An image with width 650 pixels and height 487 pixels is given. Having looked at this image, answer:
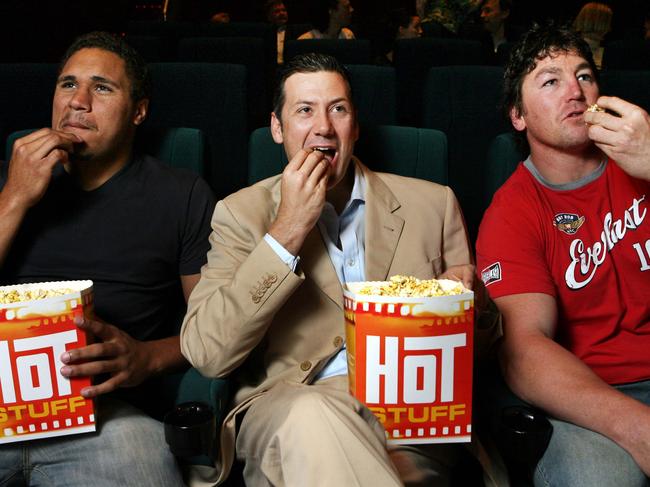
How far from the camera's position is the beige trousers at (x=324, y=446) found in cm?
108

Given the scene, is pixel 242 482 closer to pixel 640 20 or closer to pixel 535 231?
pixel 535 231

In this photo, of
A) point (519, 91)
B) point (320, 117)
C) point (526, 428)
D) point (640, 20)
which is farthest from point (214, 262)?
point (640, 20)

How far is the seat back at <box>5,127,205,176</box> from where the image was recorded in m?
1.83

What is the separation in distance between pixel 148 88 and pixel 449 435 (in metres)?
1.11

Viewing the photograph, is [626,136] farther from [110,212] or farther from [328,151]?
[110,212]

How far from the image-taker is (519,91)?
5.60 feet

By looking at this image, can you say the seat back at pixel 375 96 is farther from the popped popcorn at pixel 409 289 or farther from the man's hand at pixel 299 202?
the popped popcorn at pixel 409 289

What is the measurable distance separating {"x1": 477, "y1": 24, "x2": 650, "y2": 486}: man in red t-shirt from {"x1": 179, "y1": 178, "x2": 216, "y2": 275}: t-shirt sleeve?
0.60 metres

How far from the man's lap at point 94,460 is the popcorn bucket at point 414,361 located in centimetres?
43

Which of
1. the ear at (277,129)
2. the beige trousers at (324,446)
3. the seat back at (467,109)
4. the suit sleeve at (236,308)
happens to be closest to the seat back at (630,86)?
the seat back at (467,109)

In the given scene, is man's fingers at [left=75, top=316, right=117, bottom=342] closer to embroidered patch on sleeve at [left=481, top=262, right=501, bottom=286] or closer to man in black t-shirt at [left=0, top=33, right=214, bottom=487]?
man in black t-shirt at [left=0, top=33, right=214, bottom=487]

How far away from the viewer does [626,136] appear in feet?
4.84

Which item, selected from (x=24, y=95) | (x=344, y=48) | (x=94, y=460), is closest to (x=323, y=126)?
(x=94, y=460)

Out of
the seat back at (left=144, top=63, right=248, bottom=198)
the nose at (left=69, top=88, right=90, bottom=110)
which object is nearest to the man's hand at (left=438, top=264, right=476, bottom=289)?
the nose at (left=69, top=88, right=90, bottom=110)
